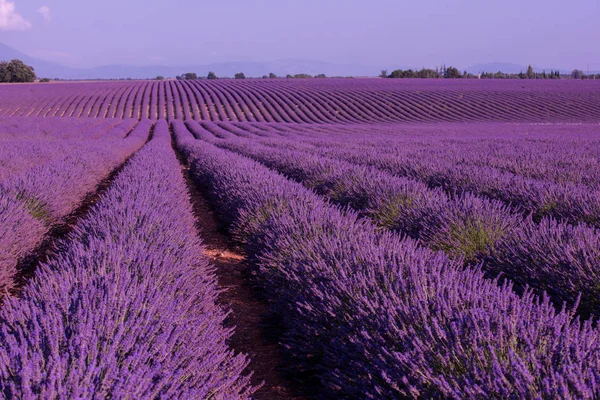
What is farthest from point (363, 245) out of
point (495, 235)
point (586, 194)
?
point (586, 194)

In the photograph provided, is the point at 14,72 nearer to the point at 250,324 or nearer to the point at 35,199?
the point at 35,199

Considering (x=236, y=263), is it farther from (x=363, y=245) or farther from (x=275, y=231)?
(x=363, y=245)

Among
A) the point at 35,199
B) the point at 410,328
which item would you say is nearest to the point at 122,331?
the point at 410,328

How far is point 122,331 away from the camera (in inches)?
→ 68.6

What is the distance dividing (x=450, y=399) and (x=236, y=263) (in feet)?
10.8

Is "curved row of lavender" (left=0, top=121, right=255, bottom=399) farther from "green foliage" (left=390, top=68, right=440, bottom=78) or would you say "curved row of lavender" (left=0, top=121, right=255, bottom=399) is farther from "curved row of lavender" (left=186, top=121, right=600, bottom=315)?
"green foliage" (left=390, top=68, right=440, bottom=78)

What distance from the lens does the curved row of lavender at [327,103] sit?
3334cm

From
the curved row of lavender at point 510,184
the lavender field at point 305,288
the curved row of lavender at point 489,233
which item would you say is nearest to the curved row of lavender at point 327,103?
the curved row of lavender at point 510,184

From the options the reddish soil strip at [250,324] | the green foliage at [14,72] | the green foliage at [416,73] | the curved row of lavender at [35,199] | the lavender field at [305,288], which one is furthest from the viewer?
the green foliage at [416,73]

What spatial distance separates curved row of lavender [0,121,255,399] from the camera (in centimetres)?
143

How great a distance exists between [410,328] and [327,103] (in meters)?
37.5

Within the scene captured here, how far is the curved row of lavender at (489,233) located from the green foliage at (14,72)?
66.6 m

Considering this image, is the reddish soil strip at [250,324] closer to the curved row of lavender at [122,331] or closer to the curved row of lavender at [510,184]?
the curved row of lavender at [122,331]

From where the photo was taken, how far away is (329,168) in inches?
284
